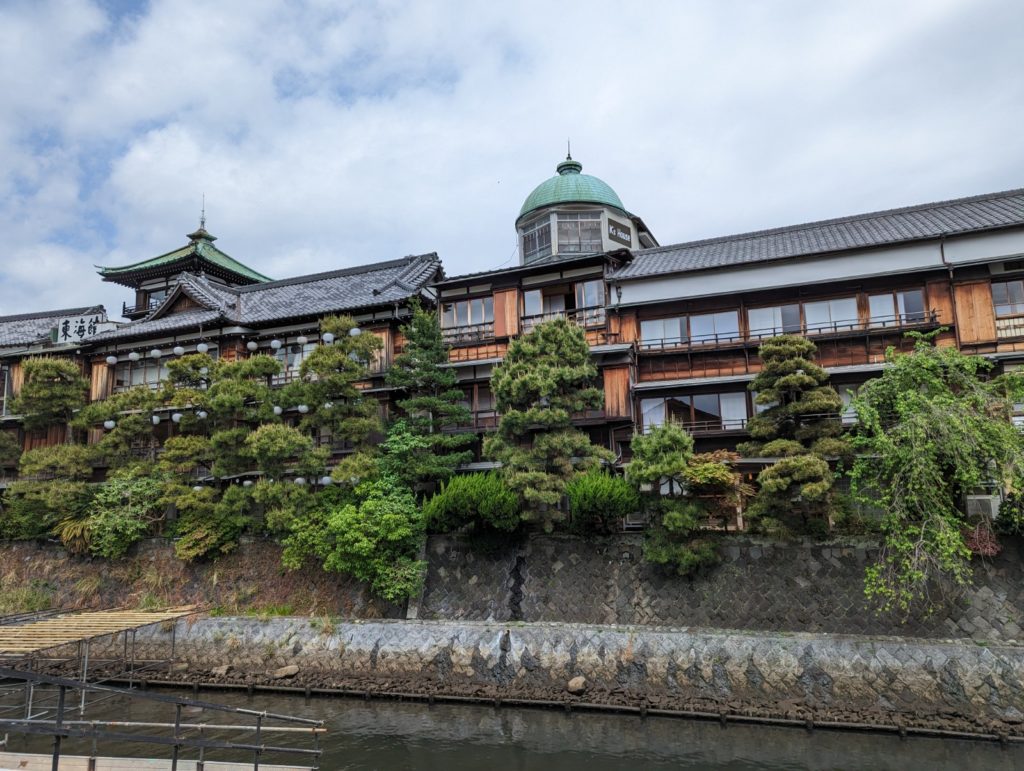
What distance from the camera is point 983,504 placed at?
24.2 meters

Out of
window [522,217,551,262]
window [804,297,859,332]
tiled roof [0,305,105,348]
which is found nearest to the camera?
window [804,297,859,332]

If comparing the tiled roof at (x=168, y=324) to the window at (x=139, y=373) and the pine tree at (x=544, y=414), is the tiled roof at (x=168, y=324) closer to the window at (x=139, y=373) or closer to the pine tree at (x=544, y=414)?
the window at (x=139, y=373)

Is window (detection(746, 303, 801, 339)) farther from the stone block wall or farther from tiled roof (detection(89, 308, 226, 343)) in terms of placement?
tiled roof (detection(89, 308, 226, 343))

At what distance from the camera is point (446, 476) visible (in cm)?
2986

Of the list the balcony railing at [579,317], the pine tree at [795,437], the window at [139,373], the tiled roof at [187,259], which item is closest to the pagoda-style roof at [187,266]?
the tiled roof at [187,259]

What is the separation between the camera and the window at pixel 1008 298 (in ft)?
88.6

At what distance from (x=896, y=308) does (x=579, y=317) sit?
13.1 m

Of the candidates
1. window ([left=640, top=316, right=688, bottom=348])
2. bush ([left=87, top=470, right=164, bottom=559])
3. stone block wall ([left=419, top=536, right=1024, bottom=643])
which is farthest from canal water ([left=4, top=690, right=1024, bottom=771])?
window ([left=640, top=316, right=688, bottom=348])

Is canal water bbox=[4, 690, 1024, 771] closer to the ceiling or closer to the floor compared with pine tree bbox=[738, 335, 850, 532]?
closer to the floor

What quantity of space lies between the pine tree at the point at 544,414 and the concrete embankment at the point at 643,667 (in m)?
4.89

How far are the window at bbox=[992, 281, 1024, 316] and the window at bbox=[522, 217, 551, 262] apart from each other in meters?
20.5

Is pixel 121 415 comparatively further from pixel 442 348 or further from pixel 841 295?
pixel 841 295

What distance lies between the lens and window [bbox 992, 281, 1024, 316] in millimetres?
27000

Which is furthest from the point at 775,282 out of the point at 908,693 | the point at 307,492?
the point at 307,492
